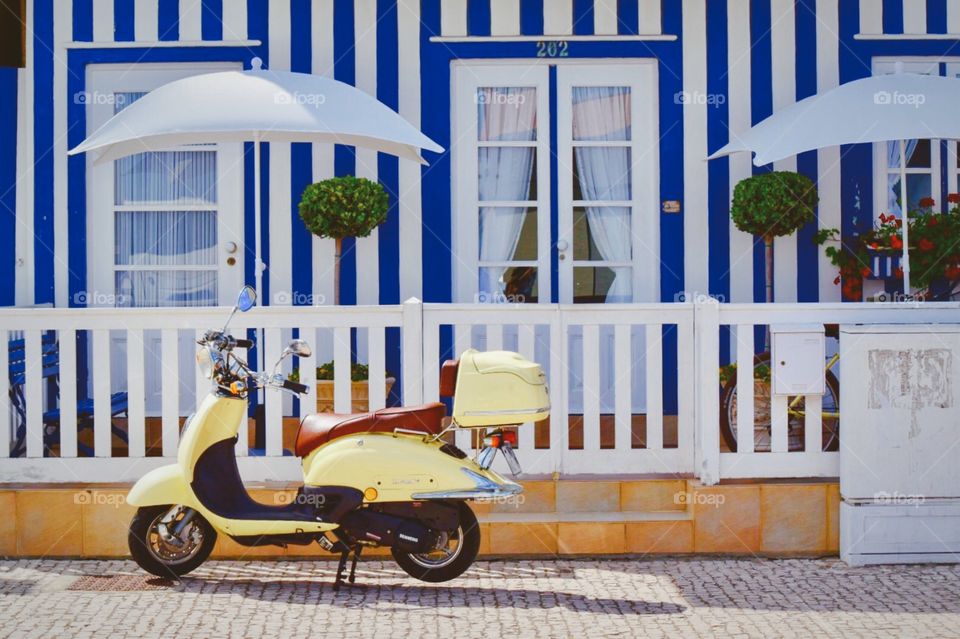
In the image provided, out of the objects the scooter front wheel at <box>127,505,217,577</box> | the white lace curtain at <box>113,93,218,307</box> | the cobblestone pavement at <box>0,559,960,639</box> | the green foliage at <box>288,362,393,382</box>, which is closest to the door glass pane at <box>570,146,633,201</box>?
the green foliage at <box>288,362,393,382</box>

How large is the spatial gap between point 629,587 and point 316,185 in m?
3.61

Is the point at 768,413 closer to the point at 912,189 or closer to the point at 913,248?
the point at 913,248

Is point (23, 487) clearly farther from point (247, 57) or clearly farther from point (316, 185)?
point (247, 57)

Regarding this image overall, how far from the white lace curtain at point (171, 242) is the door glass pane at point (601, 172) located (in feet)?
8.29

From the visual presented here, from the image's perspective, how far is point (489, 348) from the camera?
20.6 ft

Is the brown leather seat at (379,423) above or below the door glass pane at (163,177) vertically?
below

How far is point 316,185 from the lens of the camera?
795 cm

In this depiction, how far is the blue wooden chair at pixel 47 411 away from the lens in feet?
23.0

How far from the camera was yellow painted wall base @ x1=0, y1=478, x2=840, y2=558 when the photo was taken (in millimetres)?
6117

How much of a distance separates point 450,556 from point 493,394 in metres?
0.76

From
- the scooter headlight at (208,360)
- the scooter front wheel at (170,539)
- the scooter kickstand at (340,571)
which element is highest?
the scooter headlight at (208,360)

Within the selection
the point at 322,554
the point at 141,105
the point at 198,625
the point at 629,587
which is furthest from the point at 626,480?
the point at 141,105

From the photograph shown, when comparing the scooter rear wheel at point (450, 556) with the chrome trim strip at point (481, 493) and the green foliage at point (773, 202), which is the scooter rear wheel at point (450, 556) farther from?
the green foliage at point (773, 202)

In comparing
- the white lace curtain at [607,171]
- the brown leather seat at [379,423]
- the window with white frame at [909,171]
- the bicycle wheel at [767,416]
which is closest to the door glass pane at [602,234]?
the white lace curtain at [607,171]
